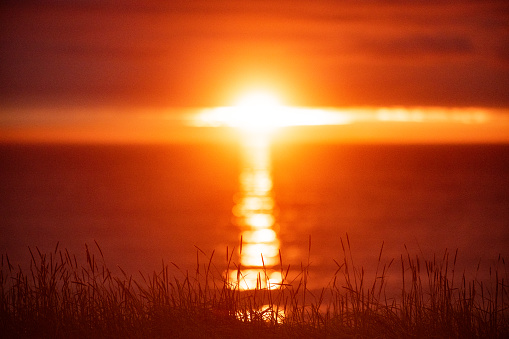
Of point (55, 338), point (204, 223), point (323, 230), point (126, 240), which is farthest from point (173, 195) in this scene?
point (55, 338)

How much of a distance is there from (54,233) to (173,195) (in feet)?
122

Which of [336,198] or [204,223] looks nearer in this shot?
[204,223]

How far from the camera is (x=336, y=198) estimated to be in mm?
84812

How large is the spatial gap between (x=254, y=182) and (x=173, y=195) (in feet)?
136

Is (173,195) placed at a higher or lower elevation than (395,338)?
higher

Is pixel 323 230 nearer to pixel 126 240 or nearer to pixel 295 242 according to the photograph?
pixel 295 242

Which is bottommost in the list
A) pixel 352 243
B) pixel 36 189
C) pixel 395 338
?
pixel 395 338

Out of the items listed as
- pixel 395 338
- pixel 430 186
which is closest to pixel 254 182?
pixel 430 186

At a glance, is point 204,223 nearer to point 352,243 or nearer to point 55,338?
point 352,243

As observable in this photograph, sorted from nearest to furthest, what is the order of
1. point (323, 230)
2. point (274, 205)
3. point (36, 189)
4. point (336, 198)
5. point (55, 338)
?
point (55, 338) < point (323, 230) < point (274, 205) < point (336, 198) < point (36, 189)

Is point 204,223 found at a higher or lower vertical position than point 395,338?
higher

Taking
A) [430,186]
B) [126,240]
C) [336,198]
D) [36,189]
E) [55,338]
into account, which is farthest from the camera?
[430,186]

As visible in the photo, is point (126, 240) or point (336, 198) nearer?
point (126, 240)

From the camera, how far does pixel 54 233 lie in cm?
4859
